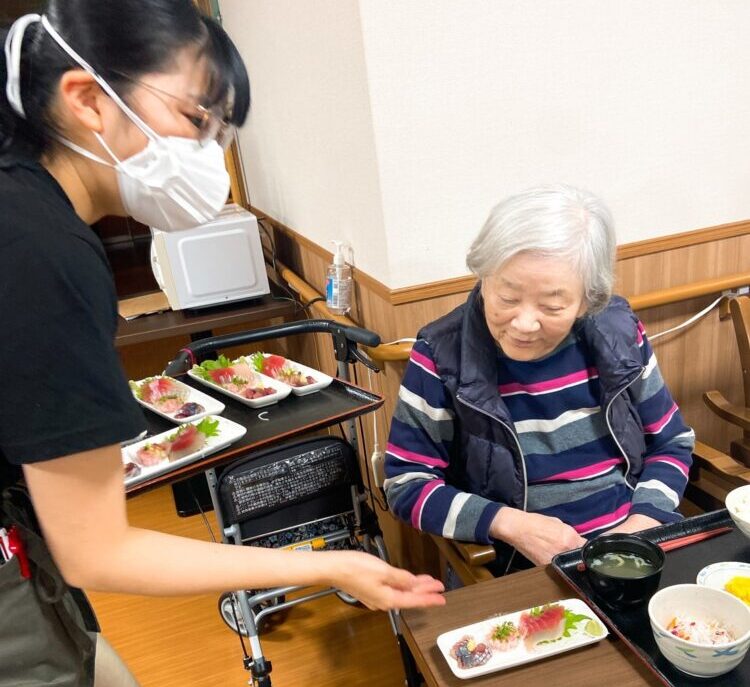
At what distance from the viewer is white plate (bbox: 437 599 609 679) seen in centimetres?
83

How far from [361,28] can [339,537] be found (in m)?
1.43

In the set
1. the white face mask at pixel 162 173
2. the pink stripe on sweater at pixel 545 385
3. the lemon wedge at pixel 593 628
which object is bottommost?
the lemon wedge at pixel 593 628

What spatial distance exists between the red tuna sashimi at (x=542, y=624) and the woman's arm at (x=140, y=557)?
4.9 inches

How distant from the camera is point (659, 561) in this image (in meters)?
0.93

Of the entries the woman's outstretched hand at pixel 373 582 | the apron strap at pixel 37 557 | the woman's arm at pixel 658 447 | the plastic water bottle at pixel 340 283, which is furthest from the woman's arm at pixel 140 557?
the plastic water bottle at pixel 340 283

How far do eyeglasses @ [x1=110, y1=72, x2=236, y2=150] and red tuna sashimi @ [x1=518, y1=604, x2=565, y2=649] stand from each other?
0.79 metres

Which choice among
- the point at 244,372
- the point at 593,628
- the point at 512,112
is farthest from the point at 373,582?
the point at 512,112

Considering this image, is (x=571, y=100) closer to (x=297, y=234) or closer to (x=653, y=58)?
(x=653, y=58)

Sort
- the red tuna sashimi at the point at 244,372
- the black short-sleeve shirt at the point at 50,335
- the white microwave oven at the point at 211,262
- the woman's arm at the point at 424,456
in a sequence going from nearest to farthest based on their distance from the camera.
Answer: the black short-sleeve shirt at the point at 50,335 < the woman's arm at the point at 424,456 < the red tuna sashimi at the point at 244,372 < the white microwave oven at the point at 211,262

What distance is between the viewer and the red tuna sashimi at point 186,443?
1473 millimetres

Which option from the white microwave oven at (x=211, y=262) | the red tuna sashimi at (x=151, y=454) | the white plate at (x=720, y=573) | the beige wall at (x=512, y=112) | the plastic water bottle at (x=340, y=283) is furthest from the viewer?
the white microwave oven at (x=211, y=262)

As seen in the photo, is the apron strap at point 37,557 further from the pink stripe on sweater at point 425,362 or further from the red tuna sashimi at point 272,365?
the red tuna sashimi at point 272,365

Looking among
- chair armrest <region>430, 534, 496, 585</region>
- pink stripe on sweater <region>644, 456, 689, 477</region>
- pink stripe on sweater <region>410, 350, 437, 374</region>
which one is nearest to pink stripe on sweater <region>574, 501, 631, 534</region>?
pink stripe on sweater <region>644, 456, 689, 477</region>

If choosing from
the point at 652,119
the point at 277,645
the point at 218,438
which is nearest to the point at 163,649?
the point at 277,645
